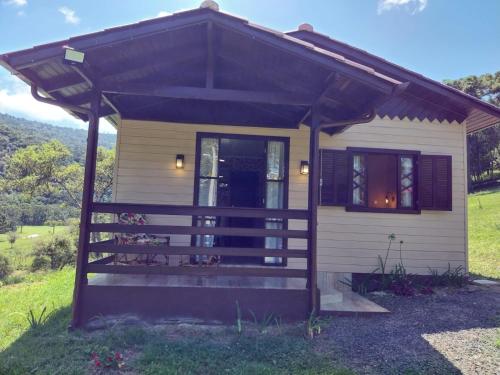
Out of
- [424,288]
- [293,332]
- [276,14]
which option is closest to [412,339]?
[293,332]

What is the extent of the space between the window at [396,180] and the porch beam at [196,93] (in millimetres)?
2198

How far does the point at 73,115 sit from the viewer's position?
5250mm

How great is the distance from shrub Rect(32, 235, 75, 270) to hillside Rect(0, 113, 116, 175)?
1008cm

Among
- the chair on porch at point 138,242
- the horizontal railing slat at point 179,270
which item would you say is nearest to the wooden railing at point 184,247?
the horizontal railing slat at point 179,270

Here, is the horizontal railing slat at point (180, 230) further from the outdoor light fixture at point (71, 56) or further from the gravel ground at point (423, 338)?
the outdoor light fixture at point (71, 56)

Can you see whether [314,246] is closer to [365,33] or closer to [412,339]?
[412,339]

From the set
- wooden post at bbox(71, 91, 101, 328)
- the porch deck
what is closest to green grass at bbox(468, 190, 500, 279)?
the porch deck

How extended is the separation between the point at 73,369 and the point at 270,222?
3.67m

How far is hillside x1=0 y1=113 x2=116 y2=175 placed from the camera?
25.0 m

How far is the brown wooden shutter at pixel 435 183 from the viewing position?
595cm

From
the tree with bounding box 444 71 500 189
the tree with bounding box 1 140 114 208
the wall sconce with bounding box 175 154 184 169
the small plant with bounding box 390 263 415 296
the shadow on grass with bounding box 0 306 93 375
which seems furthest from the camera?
the tree with bounding box 444 71 500 189

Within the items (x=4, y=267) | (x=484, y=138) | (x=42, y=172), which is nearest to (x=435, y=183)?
(x=4, y=267)

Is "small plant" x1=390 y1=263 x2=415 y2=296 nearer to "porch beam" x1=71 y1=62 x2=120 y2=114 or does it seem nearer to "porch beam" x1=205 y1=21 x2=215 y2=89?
"porch beam" x1=205 y1=21 x2=215 y2=89

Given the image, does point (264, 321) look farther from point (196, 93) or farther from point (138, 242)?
point (196, 93)
